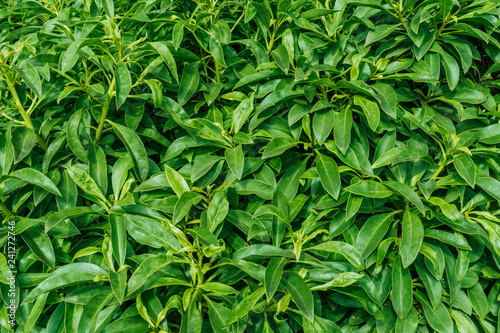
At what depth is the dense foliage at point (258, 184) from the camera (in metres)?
1.30

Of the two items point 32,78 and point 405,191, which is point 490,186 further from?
point 32,78

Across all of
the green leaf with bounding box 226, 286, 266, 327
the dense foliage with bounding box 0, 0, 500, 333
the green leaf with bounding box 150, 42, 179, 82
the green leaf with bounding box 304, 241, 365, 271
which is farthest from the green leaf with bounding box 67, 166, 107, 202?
the green leaf with bounding box 304, 241, 365, 271

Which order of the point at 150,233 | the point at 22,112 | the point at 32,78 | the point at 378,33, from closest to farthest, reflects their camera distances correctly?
the point at 150,233 → the point at 32,78 → the point at 22,112 → the point at 378,33

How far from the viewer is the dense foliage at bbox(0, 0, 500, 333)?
1296mm

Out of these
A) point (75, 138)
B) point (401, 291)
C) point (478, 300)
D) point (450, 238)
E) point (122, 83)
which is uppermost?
point (122, 83)

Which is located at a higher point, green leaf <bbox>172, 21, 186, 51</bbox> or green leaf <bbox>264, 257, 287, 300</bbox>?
green leaf <bbox>172, 21, 186, 51</bbox>

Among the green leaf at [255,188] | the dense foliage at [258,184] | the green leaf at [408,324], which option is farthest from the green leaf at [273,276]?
the green leaf at [408,324]

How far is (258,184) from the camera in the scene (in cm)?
146

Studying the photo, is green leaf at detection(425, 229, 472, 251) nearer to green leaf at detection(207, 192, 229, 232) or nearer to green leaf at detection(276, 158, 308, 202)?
green leaf at detection(276, 158, 308, 202)

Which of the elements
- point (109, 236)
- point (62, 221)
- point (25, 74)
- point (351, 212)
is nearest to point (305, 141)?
point (351, 212)

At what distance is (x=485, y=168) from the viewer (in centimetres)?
148

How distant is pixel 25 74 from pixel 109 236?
645 millimetres

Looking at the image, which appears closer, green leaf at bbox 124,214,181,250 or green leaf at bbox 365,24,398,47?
green leaf at bbox 124,214,181,250

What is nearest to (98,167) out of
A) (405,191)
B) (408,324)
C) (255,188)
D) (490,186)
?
(255,188)
